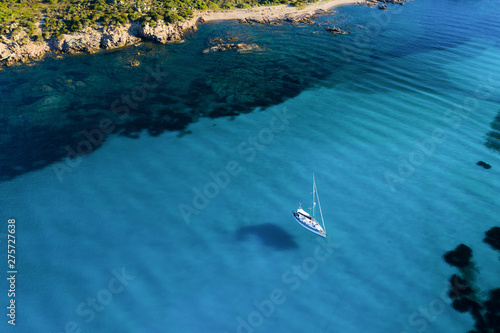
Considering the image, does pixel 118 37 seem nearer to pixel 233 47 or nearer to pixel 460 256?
pixel 233 47

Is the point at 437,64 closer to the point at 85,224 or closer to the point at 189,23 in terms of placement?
the point at 189,23

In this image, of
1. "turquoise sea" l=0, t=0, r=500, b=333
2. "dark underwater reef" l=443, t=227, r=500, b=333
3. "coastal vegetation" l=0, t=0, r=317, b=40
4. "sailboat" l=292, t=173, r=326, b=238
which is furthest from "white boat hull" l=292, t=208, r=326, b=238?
"coastal vegetation" l=0, t=0, r=317, b=40

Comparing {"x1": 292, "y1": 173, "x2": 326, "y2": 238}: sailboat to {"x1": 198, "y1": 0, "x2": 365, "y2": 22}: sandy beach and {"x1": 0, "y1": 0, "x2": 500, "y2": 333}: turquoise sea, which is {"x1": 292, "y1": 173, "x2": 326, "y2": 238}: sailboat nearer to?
{"x1": 0, "y1": 0, "x2": 500, "y2": 333}: turquoise sea

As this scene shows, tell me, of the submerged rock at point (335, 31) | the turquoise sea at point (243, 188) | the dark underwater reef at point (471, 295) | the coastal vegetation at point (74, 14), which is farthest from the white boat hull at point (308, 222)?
the submerged rock at point (335, 31)

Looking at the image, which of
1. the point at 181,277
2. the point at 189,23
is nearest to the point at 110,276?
the point at 181,277

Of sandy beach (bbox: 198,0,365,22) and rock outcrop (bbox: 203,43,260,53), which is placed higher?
sandy beach (bbox: 198,0,365,22)

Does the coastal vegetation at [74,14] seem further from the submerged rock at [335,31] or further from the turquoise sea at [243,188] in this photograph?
the submerged rock at [335,31]
